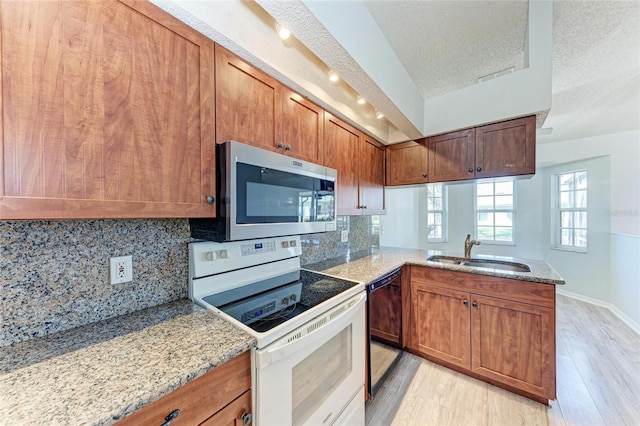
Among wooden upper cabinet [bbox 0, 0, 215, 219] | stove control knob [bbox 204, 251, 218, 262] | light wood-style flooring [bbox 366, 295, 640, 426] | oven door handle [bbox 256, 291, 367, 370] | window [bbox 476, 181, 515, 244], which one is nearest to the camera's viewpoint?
wooden upper cabinet [bbox 0, 0, 215, 219]

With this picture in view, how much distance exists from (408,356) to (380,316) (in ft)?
1.36

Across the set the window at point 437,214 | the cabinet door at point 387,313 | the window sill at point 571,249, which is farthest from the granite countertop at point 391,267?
the window sill at point 571,249

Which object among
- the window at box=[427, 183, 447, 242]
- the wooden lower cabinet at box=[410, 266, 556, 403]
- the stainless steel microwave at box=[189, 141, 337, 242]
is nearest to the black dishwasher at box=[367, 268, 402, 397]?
the wooden lower cabinet at box=[410, 266, 556, 403]

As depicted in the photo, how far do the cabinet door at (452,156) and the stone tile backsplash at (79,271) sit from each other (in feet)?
7.51

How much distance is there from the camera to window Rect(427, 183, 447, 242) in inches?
198

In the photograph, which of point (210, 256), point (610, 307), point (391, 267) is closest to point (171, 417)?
point (210, 256)

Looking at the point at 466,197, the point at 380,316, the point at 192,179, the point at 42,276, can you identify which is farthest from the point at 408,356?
the point at 466,197

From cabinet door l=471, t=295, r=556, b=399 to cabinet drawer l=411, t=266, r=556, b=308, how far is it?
0.05 metres

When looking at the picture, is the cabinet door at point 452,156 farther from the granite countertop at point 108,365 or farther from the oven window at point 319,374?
the granite countertop at point 108,365

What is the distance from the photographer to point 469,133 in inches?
89.7

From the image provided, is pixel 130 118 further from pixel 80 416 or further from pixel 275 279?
pixel 275 279

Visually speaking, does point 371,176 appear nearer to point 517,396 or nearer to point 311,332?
point 311,332

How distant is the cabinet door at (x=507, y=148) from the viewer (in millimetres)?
1988

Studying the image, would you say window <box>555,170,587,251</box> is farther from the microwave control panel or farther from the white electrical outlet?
the white electrical outlet
